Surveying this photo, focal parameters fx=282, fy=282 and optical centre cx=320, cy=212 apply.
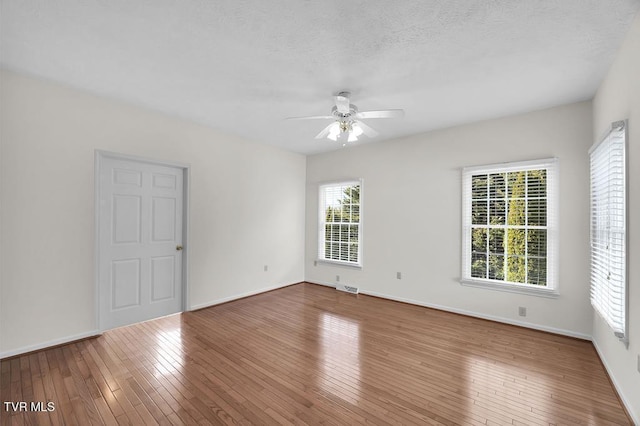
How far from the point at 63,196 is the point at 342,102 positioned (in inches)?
124

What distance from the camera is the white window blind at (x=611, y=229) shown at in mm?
2131

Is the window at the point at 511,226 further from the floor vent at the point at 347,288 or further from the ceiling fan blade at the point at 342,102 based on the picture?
the ceiling fan blade at the point at 342,102

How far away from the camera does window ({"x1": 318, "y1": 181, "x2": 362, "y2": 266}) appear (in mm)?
5395

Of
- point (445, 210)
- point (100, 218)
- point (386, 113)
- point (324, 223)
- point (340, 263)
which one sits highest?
point (386, 113)

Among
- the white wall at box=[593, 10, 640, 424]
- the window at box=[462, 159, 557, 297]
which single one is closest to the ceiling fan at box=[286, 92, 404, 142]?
the white wall at box=[593, 10, 640, 424]

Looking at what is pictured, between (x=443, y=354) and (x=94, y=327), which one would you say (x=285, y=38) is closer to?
(x=443, y=354)

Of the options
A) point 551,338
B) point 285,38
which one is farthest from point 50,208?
point 551,338

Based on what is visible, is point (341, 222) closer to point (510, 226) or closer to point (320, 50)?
point (510, 226)

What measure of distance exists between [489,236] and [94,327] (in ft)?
16.6

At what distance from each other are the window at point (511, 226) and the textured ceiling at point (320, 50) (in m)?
0.87

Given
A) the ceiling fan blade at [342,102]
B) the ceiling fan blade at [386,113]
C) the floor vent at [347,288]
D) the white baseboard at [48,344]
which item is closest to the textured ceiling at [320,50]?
the ceiling fan blade at [342,102]

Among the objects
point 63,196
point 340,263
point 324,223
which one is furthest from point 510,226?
point 63,196

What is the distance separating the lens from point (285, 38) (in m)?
2.18

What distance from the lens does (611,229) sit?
2320 mm
